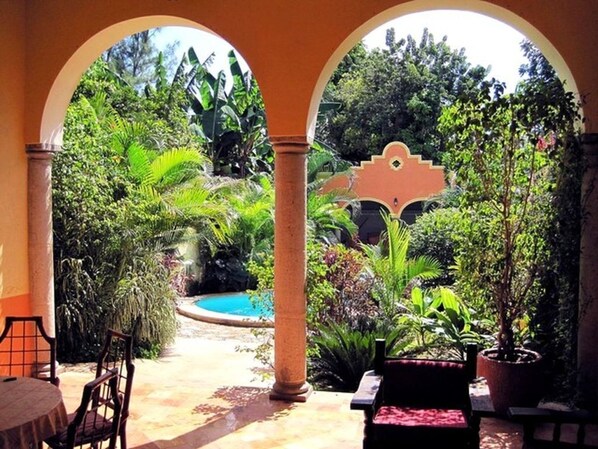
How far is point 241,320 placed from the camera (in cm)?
1154

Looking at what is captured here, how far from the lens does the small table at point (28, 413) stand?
3352 millimetres

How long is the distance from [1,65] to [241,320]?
21.3 ft

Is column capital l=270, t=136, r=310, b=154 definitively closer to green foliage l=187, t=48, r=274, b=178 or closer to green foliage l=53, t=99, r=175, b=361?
green foliage l=53, t=99, r=175, b=361

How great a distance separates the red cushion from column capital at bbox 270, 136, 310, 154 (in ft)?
9.00

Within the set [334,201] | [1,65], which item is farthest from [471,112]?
[334,201]

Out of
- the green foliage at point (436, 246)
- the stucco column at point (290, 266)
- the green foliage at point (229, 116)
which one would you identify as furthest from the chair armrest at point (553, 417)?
the green foliage at point (229, 116)

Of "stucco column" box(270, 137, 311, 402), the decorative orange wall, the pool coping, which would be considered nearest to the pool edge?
the pool coping

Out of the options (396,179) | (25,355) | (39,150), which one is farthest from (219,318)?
(396,179)

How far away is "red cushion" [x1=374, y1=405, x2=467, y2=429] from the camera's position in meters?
4.06

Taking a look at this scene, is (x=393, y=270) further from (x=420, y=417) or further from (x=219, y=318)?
(x=219, y=318)

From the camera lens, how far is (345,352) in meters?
7.08

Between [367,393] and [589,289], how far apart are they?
263 centimetres

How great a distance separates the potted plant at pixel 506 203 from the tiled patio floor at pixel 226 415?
22.3 inches

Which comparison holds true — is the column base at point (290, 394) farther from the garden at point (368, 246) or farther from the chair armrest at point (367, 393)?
the chair armrest at point (367, 393)
